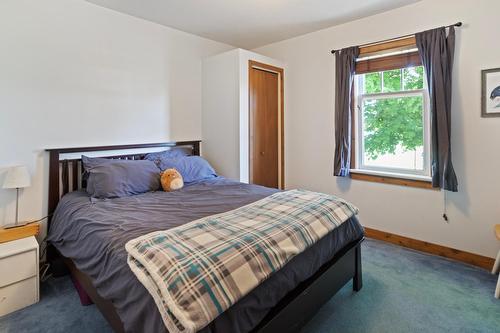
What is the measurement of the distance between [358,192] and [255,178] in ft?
4.07

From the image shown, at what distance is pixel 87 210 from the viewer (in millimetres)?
2104

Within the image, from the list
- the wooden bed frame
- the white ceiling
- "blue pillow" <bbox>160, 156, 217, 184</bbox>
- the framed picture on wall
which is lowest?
the wooden bed frame

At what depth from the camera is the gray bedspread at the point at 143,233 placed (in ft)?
4.09

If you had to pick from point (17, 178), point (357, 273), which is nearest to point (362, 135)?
point (357, 273)

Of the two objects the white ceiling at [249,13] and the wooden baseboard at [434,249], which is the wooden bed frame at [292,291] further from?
the white ceiling at [249,13]

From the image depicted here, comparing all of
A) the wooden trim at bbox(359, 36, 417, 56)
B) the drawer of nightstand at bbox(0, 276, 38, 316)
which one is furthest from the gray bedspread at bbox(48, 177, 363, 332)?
the wooden trim at bbox(359, 36, 417, 56)

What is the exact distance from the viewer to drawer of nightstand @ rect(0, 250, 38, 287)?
198cm

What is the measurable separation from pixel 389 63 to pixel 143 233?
2.91 m

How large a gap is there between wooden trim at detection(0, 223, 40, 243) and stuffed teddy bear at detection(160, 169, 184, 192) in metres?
1.04

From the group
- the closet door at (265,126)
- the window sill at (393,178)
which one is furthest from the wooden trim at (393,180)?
the closet door at (265,126)

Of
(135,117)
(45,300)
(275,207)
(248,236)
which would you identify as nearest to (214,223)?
→ (248,236)

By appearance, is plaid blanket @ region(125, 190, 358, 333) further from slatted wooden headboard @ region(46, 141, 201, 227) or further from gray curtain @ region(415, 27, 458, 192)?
slatted wooden headboard @ region(46, 141, 201, 227)

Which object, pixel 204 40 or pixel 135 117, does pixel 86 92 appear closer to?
pixel 135 117

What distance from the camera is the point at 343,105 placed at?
10.9 feet
